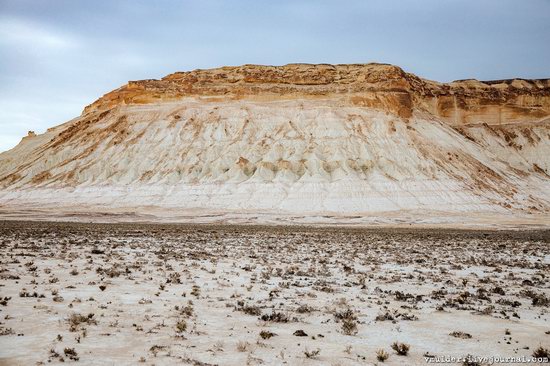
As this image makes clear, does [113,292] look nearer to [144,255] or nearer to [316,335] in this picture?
[316,335]

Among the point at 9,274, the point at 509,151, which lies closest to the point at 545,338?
the point at 9,274

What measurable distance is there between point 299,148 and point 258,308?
2334 inches

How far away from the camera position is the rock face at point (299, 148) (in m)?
60.7

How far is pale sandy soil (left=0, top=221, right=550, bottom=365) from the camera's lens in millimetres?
7684

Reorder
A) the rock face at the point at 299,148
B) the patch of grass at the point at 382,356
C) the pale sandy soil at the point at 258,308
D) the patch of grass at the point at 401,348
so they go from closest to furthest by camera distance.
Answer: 1. the patch of grass at the point at 382,356
2. the pale sandy soil at the point at 258,308
3. the patch of grass at the point at 401,348
4. the rock face at the point at 299,148

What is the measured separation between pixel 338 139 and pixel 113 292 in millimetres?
60107

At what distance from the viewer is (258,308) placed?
10.5 metres

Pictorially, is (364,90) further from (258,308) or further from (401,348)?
(401,348)

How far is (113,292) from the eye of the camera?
1186 cm

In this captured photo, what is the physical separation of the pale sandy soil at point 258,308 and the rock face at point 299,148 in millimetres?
38317

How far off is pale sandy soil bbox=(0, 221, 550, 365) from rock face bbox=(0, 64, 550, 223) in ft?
126

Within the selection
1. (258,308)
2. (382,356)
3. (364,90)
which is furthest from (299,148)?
(382,356)

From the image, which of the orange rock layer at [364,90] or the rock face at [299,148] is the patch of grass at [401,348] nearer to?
the rock face at [299,148]

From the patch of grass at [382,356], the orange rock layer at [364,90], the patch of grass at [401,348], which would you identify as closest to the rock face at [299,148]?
the orange rock layer at [364,90]
